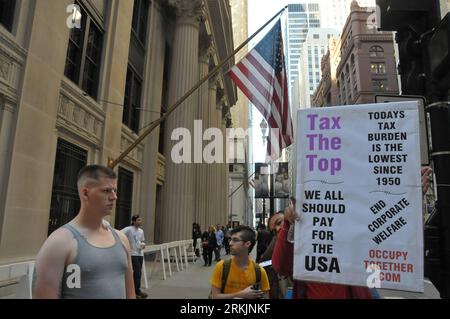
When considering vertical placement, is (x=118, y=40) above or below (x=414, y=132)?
above

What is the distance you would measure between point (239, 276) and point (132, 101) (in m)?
16.2

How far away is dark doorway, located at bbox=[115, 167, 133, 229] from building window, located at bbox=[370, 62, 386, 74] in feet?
218

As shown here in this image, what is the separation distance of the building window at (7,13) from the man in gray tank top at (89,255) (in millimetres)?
8154

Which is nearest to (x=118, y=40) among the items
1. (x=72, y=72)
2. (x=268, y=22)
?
(x=72, y=72)

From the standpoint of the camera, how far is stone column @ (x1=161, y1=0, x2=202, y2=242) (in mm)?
19844

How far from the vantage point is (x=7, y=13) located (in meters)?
8.75

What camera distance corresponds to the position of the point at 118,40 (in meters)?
14.7

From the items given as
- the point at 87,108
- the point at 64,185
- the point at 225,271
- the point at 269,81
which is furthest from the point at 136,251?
the point at 225,271

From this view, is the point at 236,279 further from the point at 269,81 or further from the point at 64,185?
the point at 64,185

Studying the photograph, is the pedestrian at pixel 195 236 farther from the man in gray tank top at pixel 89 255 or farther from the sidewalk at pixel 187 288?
the man in gray tank top at pixel 89 255

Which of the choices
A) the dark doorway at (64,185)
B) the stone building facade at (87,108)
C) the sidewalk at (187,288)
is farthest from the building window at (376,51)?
the dark doorway at (64,185)

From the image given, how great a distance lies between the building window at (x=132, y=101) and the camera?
1772cm

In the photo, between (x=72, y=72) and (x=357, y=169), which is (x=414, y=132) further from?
(x=72, y=72)
